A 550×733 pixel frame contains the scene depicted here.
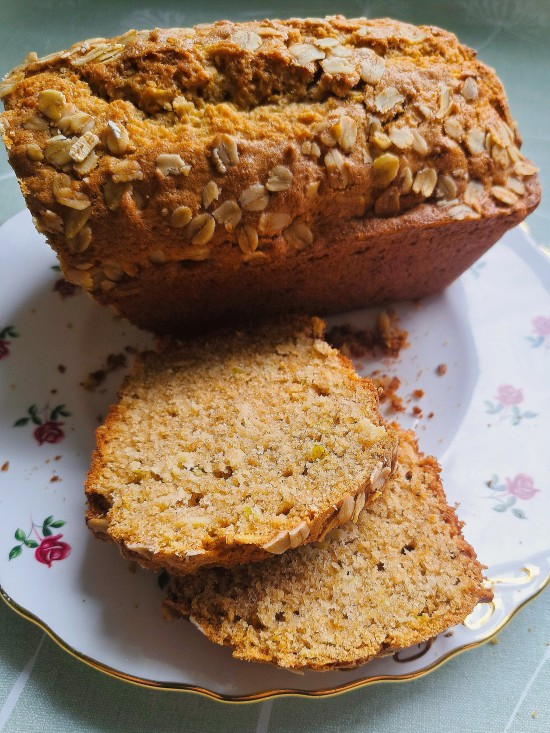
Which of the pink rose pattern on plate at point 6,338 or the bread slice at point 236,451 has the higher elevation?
the pink rose pattern on plate at point 6,338

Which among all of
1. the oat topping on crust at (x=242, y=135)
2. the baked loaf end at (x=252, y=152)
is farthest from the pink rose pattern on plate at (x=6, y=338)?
the oat topping on crust at (x=242, y=135)

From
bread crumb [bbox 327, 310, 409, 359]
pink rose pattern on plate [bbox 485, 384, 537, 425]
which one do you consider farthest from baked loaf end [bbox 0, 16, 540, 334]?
pink rose pattern on plate [bbox 485, 384, 537, 425]

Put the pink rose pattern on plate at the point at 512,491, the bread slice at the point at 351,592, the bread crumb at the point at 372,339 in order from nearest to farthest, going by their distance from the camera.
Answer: the bread slice at the point at 351,592 < the pink rose pattern on plate at the point at 512,491 < the bread crumb at the point at 372,339

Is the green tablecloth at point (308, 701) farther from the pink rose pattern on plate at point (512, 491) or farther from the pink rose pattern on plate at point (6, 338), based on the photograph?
the pink rose pattern on plate at point (6, 338)

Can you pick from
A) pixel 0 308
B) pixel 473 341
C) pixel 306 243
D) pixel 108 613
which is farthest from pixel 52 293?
pixel 473 341

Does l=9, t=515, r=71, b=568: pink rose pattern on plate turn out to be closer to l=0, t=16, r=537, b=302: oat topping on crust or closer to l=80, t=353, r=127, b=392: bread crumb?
l=80, t=353, r=127, b=392: bread crumb

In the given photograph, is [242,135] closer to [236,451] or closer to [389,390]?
[236,451]
